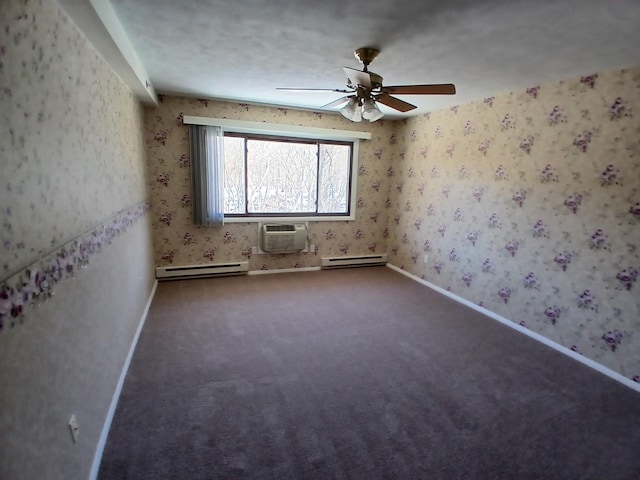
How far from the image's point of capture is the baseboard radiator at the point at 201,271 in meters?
3.97

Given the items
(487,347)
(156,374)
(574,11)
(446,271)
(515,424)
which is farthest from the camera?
(446,271)

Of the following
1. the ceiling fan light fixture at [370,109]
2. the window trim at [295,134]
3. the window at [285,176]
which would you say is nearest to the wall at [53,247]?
the ceiling fan light fixture at [370,109]

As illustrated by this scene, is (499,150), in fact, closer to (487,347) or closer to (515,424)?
(487,347)

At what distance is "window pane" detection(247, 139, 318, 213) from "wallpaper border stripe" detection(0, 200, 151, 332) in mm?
2471

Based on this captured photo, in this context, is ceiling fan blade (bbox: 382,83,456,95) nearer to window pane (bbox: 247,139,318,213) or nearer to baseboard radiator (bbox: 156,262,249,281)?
window pane (bbox: 247,139,318,213)

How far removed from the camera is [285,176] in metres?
4.39

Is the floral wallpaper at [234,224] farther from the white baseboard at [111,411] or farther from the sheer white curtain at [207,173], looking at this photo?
the white baseboard at [111,411]

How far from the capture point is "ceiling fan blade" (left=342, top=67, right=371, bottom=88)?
188cm

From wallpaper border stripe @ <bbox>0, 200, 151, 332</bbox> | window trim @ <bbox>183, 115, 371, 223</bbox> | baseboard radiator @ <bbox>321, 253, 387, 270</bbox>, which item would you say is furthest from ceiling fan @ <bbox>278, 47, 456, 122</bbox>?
baseboard radiator @ <bbox>321, 253, 387, 270</bbox>

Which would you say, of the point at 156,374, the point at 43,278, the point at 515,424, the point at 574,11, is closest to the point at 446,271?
the point at 515,424

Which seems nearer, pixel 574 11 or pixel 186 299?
pixel 574 11

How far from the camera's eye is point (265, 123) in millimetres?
4000

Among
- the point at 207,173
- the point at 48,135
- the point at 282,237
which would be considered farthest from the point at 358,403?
the point at 207,173

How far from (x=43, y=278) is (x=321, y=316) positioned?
93.1 inches
